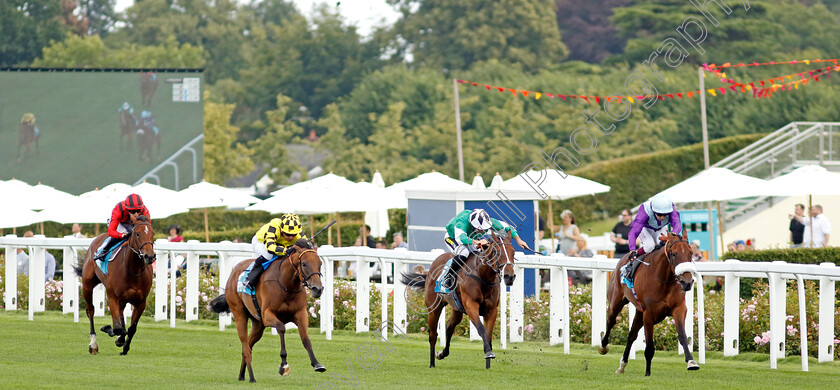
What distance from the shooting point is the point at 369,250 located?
12.8 meters

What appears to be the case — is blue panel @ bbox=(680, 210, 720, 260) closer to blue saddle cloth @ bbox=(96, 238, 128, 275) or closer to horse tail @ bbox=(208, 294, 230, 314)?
blue saddle cloth @ bbox=(96, 238, 128, 275)

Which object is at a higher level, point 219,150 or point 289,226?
point 219,150

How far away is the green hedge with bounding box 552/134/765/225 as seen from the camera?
101 feet

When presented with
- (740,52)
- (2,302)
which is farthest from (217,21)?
(2,302)

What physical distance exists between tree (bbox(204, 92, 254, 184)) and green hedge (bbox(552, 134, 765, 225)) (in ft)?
55.6

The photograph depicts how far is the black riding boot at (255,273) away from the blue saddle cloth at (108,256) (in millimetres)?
2354

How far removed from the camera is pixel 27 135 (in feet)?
93.4

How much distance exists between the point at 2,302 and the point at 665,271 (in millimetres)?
9923

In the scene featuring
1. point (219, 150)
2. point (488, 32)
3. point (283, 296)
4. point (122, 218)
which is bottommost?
point (283, 296)

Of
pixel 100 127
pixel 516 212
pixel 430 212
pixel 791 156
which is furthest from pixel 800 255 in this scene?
pixel 100 127

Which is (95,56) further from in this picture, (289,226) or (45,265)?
(289,226)

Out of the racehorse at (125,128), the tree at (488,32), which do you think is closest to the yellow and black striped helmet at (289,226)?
the racehorse at (125,128)

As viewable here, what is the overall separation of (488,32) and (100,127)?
2685 cm

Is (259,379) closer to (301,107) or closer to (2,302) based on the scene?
(2,302)
